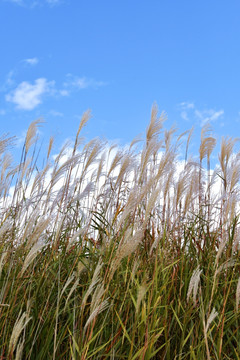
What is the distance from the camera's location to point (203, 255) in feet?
10.2

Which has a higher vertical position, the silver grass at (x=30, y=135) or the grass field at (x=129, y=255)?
the silver grass at (x=30, y=135)

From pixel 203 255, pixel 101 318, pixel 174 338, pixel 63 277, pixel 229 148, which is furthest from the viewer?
pixel 229 148

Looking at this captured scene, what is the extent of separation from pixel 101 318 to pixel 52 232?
3.54 feet

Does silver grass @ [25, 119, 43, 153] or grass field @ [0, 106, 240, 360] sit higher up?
silver grass @ [25, 119, 43, 153]

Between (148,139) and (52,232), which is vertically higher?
(148,139)

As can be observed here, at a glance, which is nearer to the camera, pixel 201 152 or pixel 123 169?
pixel 123 169

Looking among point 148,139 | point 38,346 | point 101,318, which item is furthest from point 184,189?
point 38,346

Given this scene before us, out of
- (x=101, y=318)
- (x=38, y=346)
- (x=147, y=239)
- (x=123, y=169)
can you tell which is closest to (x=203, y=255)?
(x=147, y=239)

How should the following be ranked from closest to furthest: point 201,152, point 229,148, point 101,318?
point 101,318
point 229,148
point 201,152

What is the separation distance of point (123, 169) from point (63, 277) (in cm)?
92

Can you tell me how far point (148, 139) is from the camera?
10.5 feet

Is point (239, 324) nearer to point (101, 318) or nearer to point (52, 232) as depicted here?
point (101, 318)

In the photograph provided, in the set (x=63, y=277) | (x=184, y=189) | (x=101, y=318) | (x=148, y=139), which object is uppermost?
(x=148, y=139)

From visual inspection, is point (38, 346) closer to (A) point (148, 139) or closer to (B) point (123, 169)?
(B) point (123, 169)
